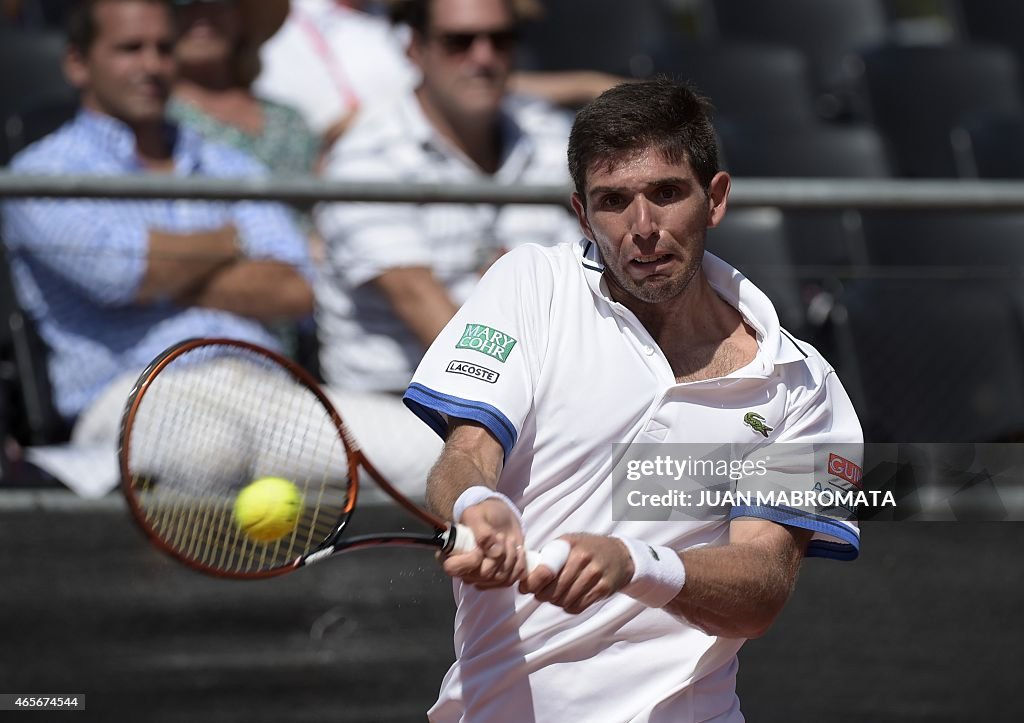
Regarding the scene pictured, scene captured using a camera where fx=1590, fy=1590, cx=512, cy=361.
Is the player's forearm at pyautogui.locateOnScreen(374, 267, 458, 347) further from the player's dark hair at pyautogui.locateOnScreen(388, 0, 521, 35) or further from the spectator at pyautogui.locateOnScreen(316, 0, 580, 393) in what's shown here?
the player's dark hair at pyautogui.locateOnScreen(388, 0, 521, 35)

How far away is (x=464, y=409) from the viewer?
2.64m

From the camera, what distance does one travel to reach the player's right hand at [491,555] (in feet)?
7.62

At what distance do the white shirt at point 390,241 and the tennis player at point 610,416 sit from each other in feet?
6.87

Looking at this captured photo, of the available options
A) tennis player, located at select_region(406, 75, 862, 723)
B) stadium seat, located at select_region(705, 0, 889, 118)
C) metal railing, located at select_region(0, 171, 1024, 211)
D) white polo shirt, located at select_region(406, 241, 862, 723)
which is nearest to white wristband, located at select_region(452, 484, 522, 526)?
tennis player, located at select_region(406, 75, 862, 723)

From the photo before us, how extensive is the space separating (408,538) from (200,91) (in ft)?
11.5

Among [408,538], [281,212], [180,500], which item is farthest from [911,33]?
[408,538]

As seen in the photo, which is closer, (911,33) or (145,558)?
(145,558)

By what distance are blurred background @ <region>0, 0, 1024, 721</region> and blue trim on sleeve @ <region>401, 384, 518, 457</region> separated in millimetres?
2047

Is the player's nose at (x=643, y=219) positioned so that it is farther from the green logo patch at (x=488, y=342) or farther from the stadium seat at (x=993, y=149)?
the stadium seat at (x=993, y=149)

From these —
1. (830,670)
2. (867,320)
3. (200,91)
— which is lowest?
(830,670)

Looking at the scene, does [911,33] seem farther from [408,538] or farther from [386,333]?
[408,538]

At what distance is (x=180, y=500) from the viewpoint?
145 inches

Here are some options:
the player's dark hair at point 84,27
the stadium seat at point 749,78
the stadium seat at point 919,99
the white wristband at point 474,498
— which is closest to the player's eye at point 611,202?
the white wristband at point 474,498

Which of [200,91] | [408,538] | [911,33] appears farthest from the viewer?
[911,33]
